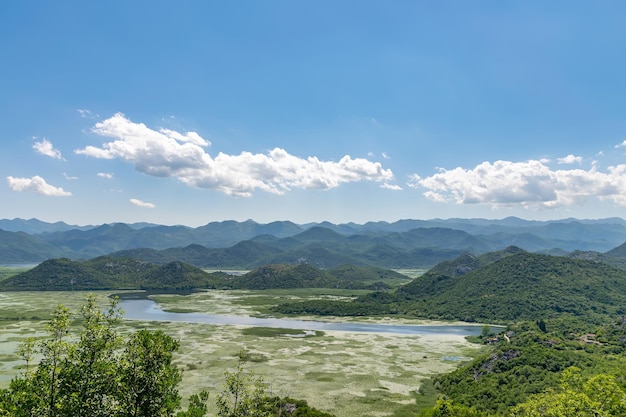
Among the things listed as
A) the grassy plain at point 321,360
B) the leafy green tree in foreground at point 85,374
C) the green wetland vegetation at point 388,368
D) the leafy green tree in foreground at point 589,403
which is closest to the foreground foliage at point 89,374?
the leafy green tree in foreground at point 85,374

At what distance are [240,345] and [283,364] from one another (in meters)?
26.5

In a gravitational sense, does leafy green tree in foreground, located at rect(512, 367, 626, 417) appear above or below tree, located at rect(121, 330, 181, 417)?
below

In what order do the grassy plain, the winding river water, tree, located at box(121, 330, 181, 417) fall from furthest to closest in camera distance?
the winding river water
the grassy plain
tree, located at box(121, 330, 181, 417)

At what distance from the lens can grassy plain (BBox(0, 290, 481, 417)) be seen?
268 ft

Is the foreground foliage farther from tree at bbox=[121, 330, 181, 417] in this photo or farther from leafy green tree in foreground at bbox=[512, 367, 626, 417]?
leafy green tree in foreground at bbox=[512, 367, 626, 417]

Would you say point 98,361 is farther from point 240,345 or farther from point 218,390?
point 240,345

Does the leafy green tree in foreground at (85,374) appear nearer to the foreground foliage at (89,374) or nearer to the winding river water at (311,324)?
the foreground foliage at (89,374)

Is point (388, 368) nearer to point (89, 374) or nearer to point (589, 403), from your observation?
point (589, 403)

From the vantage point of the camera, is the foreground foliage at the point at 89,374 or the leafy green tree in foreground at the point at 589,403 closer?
the foreground foliage at the point at 89,374

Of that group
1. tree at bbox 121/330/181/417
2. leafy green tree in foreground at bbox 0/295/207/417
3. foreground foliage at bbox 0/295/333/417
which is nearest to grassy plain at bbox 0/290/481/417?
tree at bbox 121/330/181/417

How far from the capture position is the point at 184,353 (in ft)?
375

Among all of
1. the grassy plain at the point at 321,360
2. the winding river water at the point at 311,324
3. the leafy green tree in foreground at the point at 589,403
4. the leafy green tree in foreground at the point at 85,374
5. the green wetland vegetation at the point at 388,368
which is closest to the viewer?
the leafy green tree in foreground at the point at 85,374

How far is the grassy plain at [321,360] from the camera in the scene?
81.6 meters

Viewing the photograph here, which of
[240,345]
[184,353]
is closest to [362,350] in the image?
[240,345]
